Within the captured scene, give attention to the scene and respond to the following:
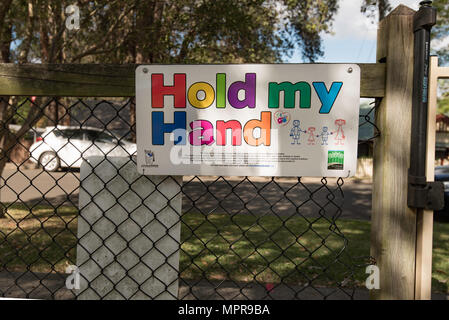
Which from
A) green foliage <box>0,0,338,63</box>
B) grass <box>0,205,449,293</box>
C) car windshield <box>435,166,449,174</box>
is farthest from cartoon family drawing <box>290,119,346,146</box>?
car windshield <box>435,166,449,174</box>

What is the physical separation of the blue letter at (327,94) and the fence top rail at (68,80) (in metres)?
0.73

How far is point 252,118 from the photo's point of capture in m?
1.41

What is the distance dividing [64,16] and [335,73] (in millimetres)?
6415

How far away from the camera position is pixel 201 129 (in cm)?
142

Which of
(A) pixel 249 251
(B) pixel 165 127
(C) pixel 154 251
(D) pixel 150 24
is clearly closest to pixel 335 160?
(B) pixel 165 127

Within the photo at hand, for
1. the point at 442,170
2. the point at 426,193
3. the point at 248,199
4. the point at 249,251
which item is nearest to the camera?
the point at 426,193

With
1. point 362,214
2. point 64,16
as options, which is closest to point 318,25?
point 362,214

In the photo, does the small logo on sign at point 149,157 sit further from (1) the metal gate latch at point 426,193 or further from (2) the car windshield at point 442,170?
(2) the car windshield at point 442,170

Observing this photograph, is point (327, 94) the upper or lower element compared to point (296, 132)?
upper

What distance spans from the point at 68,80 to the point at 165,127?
474 mm

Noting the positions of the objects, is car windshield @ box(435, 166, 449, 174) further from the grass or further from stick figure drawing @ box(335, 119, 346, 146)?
stick figure drawing @ box(335, 119, 346, 146)

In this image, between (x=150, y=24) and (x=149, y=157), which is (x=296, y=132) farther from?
(x=150, y=24)

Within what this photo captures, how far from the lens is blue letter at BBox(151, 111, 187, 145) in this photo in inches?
56.2

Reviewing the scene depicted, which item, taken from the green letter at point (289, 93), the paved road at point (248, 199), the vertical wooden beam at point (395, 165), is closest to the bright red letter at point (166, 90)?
the green letter at point (289, 93)
